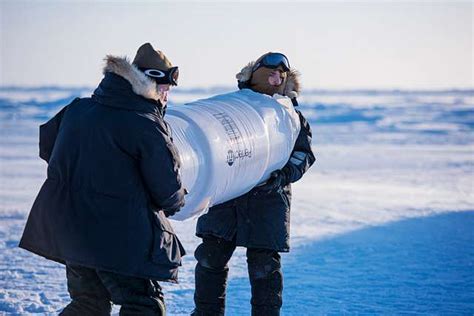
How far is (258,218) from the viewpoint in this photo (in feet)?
15.6

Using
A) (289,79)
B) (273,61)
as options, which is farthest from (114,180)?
(289,79)

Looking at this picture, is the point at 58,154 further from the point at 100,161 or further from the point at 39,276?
the point at 39,276

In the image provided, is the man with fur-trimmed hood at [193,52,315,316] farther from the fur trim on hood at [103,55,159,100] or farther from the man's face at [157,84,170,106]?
the fur trim on hood at [103,55,159,100]

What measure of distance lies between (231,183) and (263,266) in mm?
550

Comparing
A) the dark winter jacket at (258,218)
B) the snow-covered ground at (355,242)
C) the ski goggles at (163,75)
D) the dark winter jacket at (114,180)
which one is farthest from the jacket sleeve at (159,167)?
the snow-covered ground at (355,242)

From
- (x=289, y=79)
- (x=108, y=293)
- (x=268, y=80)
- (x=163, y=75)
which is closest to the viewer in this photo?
(x=163, y=75)

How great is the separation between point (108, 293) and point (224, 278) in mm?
1090

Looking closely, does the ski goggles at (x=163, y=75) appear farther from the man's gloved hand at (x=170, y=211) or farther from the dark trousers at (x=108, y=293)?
the dark trousers at (x=108, y=293)

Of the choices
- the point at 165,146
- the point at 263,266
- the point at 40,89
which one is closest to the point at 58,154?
the point at 165,146

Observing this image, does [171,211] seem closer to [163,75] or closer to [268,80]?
[163,75]

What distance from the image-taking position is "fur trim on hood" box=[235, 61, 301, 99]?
509 centimetres

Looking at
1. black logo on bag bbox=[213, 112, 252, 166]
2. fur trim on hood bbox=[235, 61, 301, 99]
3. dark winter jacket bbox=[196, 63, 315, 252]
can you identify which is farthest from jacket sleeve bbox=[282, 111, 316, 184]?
black logo on bag bbox=[213, 112, 252, 166]

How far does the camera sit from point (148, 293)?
378cm

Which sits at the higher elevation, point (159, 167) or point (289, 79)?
point (289, 79)
